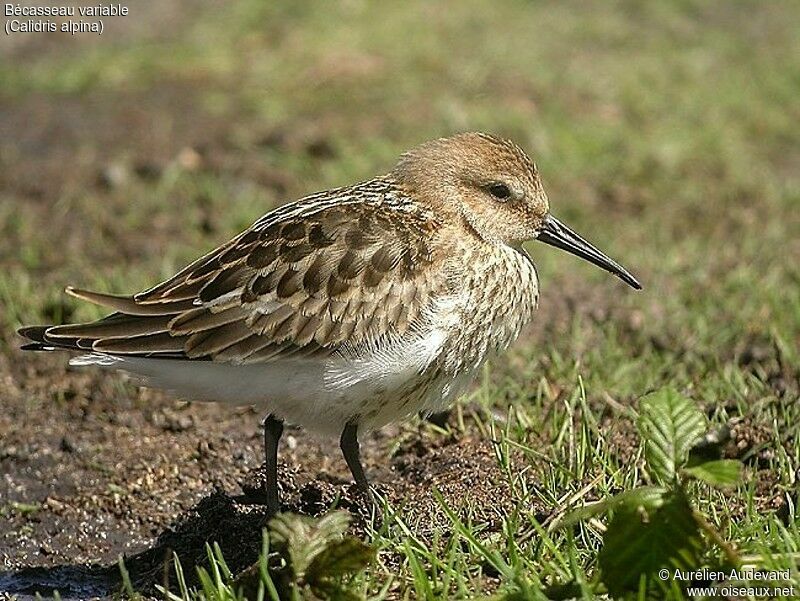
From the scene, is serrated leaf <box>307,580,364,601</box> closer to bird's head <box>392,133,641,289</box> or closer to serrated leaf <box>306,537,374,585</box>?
serrated leaf <box>306,537,374,585</box>

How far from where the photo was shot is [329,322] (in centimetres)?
468

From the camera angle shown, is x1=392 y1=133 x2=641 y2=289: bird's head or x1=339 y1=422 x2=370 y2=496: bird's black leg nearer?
x1=339 y1=422 x2=370 y2=496: bird's black leg

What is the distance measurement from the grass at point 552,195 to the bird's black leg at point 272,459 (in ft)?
1.69

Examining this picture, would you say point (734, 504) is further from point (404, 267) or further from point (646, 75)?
point (646, 75)

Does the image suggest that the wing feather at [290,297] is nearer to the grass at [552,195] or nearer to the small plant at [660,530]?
the grass at [552,195]

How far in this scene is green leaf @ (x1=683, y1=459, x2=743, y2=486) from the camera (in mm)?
3777

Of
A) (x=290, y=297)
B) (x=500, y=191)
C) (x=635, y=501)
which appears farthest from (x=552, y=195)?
(x=635, y=501)

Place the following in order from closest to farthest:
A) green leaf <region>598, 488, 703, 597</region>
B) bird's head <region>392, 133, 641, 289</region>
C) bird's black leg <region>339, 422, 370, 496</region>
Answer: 1. green leaf <region>598, 488, 703, 597</region>
2. bird's black leg <region>339, 422, 370, 496</region>
3. bird's head <region>392, 133, 641, 289</region>

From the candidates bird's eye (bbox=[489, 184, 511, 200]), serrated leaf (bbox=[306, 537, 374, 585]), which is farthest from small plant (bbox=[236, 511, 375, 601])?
bird's eye (bbox=[489, 184, 511, 200])

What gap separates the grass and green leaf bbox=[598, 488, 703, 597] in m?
0.11

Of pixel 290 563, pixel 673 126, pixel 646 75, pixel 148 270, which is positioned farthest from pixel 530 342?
pixel 646 75

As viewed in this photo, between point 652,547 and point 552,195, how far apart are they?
17.6 feet

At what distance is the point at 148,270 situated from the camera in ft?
24.3

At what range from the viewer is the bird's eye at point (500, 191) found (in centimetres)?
521
